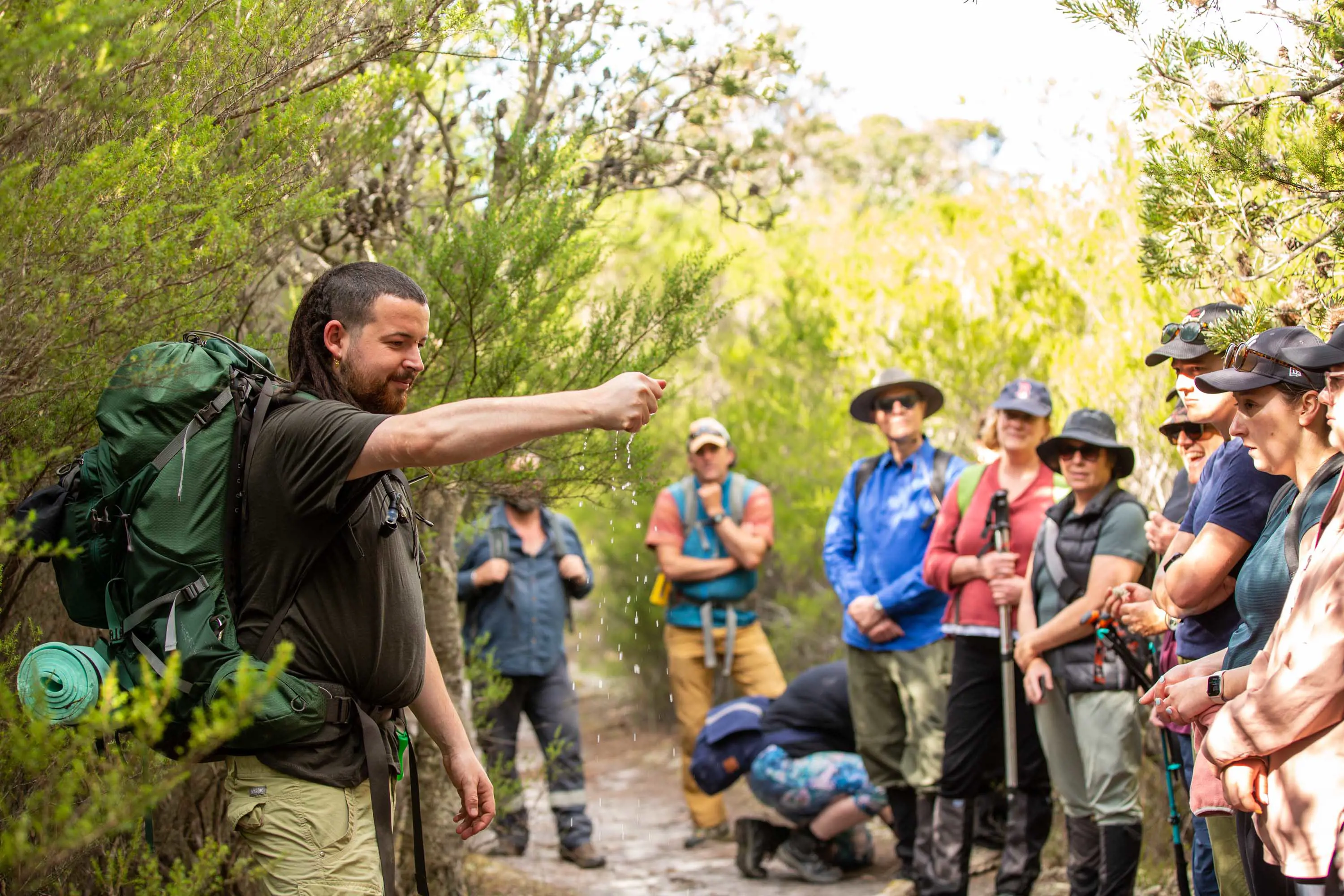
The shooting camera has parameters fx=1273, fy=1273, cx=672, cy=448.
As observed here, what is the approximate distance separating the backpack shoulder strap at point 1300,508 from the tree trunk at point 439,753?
311 cm

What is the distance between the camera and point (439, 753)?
560 centimetres

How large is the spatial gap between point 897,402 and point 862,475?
0.46 meters

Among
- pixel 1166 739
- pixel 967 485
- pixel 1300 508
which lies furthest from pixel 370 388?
pixel 967 485

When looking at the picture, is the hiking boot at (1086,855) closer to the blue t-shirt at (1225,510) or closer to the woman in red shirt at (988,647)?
the woman in red shirt at (988,647)

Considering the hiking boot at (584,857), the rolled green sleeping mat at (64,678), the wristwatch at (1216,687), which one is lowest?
the hiking boot at (584,857)

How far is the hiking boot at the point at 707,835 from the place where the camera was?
769cm

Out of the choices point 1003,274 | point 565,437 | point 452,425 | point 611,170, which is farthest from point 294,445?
point 1003,274

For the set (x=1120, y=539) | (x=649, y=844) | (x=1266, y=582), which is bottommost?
(x=649, y=844)

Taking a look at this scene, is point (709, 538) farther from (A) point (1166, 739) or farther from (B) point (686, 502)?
(A) point (1166, 739)

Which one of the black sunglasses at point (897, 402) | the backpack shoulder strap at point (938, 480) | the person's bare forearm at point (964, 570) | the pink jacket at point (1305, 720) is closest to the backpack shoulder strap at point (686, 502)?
the black sunglasses at point (897, 402)

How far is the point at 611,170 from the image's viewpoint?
598cm

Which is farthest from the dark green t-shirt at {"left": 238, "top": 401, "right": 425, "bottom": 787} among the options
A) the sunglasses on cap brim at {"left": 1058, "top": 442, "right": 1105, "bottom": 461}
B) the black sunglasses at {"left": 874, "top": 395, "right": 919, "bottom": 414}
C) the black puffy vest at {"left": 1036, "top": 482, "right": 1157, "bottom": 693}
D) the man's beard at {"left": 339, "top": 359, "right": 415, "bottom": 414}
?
the black sunglasses at {"left": 874, "top": 395, "right": 919, "bottom": 414}

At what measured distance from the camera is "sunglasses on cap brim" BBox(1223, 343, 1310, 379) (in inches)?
126

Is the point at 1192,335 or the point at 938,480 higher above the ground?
the point at 1192,335
